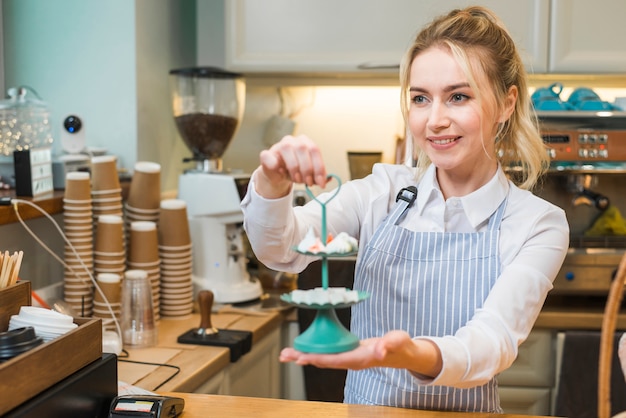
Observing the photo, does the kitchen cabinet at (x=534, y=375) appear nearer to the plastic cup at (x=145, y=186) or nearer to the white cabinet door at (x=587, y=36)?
the white cabinet door at (x=587, y=36)

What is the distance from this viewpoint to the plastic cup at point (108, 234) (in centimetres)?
202

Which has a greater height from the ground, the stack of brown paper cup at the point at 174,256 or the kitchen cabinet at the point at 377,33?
the kitchen cabinet at the point at 377,33

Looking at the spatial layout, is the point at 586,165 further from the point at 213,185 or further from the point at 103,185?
the point at 103,185

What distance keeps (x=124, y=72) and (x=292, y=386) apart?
1057 mm

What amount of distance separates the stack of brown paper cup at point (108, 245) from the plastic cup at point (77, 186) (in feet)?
0.27

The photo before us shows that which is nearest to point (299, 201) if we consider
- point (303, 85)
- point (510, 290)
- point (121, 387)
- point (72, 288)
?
point (303, 85)

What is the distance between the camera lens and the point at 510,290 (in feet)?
3.73

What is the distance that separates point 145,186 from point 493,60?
116cm

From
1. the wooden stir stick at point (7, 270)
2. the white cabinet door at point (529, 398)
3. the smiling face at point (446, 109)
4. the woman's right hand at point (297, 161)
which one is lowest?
the white cabinet door at point (529, 398)

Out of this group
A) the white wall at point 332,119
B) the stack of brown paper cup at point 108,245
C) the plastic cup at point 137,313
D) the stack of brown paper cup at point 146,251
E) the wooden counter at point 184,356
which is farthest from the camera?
the white wall at point 332,119

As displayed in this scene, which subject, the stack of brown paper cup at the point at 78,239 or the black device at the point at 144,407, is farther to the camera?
the stack of brown paper cup at the point at 78,239

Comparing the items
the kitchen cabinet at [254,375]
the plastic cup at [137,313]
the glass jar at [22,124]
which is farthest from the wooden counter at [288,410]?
the glass jar at [22,124]

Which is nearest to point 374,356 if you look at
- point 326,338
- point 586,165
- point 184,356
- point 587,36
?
point 326,338

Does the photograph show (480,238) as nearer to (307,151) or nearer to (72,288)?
(307,151)
